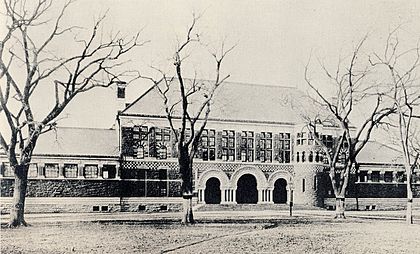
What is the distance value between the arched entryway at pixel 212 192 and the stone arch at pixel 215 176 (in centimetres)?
44

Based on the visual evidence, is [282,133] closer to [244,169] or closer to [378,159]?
[244,169]

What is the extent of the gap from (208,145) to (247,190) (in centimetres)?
330

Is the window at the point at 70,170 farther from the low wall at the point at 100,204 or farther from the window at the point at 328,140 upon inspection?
the window at the point at 328,140

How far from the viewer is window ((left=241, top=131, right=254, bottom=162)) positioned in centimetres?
2847

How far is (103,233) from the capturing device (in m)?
14.0

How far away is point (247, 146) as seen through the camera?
94.6 feet

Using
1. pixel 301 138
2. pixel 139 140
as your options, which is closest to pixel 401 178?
pixel 301 138

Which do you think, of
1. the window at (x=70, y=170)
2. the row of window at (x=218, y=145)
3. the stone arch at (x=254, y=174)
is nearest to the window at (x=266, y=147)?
the row of window at (x=218, y=145)

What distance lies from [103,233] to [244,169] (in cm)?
1540

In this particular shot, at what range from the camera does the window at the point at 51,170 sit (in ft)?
76.8

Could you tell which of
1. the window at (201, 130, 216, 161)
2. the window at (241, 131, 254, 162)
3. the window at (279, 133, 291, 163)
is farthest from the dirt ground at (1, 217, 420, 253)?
the window at (279, 133, 291, 163)

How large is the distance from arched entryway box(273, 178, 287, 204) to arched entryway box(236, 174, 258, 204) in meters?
1.01

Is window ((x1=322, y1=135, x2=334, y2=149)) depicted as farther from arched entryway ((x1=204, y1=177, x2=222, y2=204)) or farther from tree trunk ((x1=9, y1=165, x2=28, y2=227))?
tree trunk ((x1=9, y1=165, x2=28, y2=227))

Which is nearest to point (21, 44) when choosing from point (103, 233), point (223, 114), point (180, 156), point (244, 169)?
point (103, 233)
